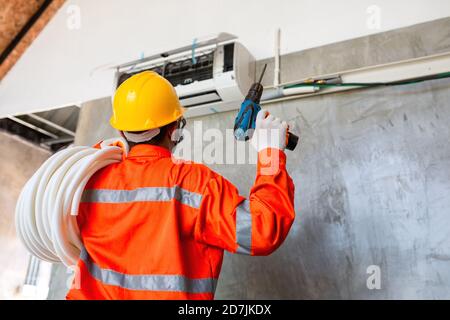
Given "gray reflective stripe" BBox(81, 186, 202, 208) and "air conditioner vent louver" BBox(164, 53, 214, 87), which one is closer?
"gray reflective stripe" BBox(81, 186, 202, 208)

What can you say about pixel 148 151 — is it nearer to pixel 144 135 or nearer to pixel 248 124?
pixel 144 135

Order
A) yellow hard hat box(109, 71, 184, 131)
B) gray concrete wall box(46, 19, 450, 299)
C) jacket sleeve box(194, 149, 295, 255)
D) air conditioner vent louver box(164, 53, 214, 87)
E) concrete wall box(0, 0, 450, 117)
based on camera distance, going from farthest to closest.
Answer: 1. air conditioner vent louver box(164, 53, 214, 87)
2. concrete wall box(0, 0, 450, 117)
3. gray concrete wall box(46, 19, 450, 299)
4. yellow hard hat box(109, 71, 184, 131)
5. jacket sleeve box(194, 149, 295, 255)

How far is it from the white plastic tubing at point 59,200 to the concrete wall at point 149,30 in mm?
1302

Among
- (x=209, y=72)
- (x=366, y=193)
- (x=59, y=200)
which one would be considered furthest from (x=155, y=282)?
(x=209, y=72)

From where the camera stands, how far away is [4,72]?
380cm

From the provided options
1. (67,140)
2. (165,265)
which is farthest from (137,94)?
(67,140)

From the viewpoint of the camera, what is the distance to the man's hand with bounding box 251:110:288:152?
53.7 inches

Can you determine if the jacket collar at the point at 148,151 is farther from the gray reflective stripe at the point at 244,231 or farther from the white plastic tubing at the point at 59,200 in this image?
the gray reflective stripe at the point at 244,231

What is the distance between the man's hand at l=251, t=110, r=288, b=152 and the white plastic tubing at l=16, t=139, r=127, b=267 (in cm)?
51

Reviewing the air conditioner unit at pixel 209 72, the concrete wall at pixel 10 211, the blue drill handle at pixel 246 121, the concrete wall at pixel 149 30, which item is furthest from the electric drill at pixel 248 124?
the concrete wall at pixel 10 211

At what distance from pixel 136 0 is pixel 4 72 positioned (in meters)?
1.55

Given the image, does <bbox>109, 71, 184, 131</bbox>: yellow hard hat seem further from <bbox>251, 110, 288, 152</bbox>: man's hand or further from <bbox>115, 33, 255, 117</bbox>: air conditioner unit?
<bbox>115, 33, 255, 117</bbox>: air conditioner unit

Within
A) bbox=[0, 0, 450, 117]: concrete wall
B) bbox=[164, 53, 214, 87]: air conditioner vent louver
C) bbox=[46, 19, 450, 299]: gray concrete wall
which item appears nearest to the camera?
bbox=[46, 19, 450, 299]: gray concrete wall

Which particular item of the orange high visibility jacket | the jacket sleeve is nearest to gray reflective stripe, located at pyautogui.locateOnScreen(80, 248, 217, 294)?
the orange high visibility jacket
